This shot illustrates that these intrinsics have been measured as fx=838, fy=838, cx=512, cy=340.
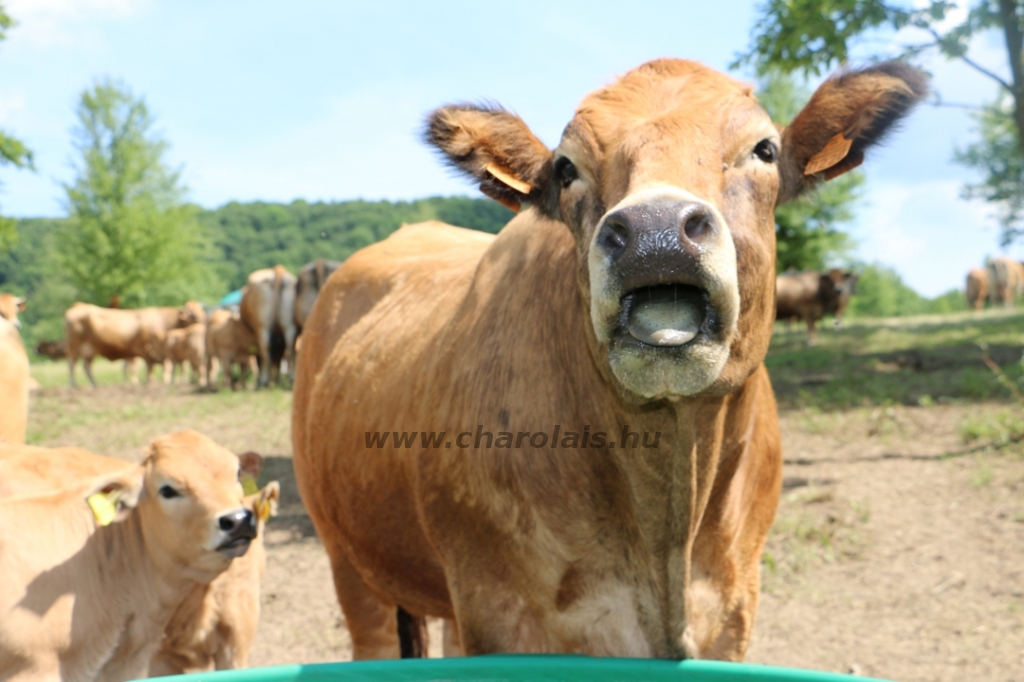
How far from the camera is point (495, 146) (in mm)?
2605

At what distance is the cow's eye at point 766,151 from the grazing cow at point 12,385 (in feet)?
21.7

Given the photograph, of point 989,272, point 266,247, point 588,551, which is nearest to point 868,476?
point 588,551

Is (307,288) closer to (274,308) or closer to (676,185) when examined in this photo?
(274,308)

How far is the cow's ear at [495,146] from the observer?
260 cm

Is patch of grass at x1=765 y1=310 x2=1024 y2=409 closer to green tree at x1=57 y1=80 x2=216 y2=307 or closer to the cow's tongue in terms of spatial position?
the cow's tongue

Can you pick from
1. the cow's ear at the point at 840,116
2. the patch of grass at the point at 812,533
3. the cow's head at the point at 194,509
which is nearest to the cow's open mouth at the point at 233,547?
the cow's head at the point at 194,509

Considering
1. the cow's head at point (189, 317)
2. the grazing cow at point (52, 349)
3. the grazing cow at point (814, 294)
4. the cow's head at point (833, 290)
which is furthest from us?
the grazing cow at point (52, 349)

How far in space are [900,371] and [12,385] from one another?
1088 cm

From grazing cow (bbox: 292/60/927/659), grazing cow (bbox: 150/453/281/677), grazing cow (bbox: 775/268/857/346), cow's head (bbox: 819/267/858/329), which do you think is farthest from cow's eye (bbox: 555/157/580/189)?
cow's head (bbox: 819/267/858/329)

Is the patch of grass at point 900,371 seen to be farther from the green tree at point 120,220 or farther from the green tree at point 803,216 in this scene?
the green tree at point 120,220

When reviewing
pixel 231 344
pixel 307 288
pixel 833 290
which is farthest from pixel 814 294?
pixel 231 344

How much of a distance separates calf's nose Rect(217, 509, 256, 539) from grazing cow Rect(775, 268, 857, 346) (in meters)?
24.6

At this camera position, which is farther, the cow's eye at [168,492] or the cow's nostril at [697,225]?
the cow's eye at [168,492]

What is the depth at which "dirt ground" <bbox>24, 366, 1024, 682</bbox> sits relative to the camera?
4492 millimetres
